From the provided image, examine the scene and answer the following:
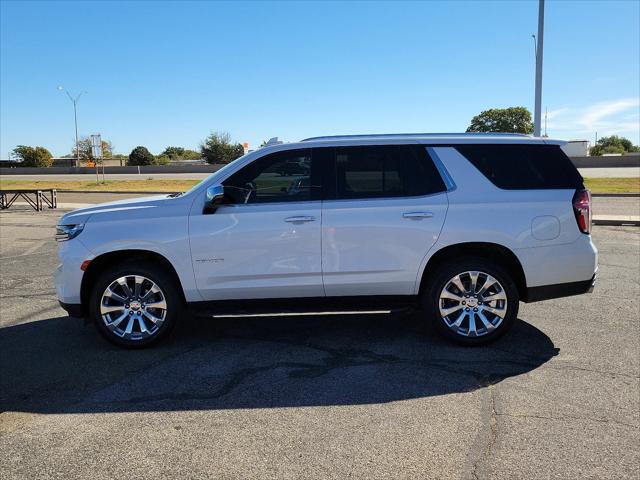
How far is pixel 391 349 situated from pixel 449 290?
2.50 feet

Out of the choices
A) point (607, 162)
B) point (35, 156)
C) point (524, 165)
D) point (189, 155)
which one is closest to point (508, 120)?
point (607, 162)

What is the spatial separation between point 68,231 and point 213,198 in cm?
141

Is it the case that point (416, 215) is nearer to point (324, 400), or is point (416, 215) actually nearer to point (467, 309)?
point (467, 309)

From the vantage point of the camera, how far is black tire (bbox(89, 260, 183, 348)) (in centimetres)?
486

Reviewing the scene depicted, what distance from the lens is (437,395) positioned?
155 inches

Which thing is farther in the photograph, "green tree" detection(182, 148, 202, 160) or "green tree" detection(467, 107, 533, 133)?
"green tree" detection(182, 148, 202, 160)

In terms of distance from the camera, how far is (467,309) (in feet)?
16.1

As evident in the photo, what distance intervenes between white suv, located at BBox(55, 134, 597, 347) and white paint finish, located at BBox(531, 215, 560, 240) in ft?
0.04

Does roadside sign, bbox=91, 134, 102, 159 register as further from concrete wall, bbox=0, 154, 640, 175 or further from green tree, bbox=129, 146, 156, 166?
green tree, bbox=129, 146, 156, 166

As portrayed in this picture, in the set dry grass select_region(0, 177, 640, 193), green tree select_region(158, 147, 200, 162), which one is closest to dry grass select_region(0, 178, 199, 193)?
dry grass select_region(0, 177, 640, 193)

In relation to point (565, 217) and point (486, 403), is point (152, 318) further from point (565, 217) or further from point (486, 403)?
point (565, 217)

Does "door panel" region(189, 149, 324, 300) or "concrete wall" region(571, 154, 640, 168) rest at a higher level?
"concrete wall" region(571, 154, 640, 168)

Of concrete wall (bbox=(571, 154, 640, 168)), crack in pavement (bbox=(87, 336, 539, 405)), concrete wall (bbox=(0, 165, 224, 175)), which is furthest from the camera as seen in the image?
concrete wall (bbox=(0, 165, 224, 175))

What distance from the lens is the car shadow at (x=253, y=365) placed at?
3.95 m
